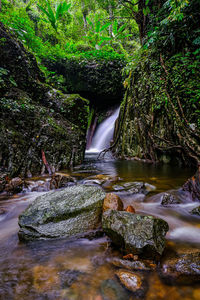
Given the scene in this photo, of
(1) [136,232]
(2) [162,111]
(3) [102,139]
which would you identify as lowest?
(1) [136,232]

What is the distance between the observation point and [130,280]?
1.05m

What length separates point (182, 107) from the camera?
4391mm

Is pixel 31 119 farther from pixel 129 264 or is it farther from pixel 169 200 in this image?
pixel 129 264

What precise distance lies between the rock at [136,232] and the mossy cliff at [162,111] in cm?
223

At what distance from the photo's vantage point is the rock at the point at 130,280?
3.30 ft

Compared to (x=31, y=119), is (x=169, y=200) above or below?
below

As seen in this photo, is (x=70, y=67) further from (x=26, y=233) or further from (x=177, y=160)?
(x=26, y=233)

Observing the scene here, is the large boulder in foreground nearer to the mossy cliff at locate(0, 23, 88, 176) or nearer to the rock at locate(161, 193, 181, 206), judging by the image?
the rock at locate(161, 193, 181, 206)

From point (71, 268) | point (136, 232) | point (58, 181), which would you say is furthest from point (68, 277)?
point (58, 181)

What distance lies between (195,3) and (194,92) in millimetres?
2254

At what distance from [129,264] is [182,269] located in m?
0.37

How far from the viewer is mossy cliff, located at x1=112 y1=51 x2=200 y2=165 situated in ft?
13.4

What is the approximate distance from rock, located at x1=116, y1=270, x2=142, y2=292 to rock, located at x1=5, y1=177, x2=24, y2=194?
8.15ft

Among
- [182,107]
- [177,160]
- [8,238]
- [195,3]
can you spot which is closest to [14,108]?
[8,238]
